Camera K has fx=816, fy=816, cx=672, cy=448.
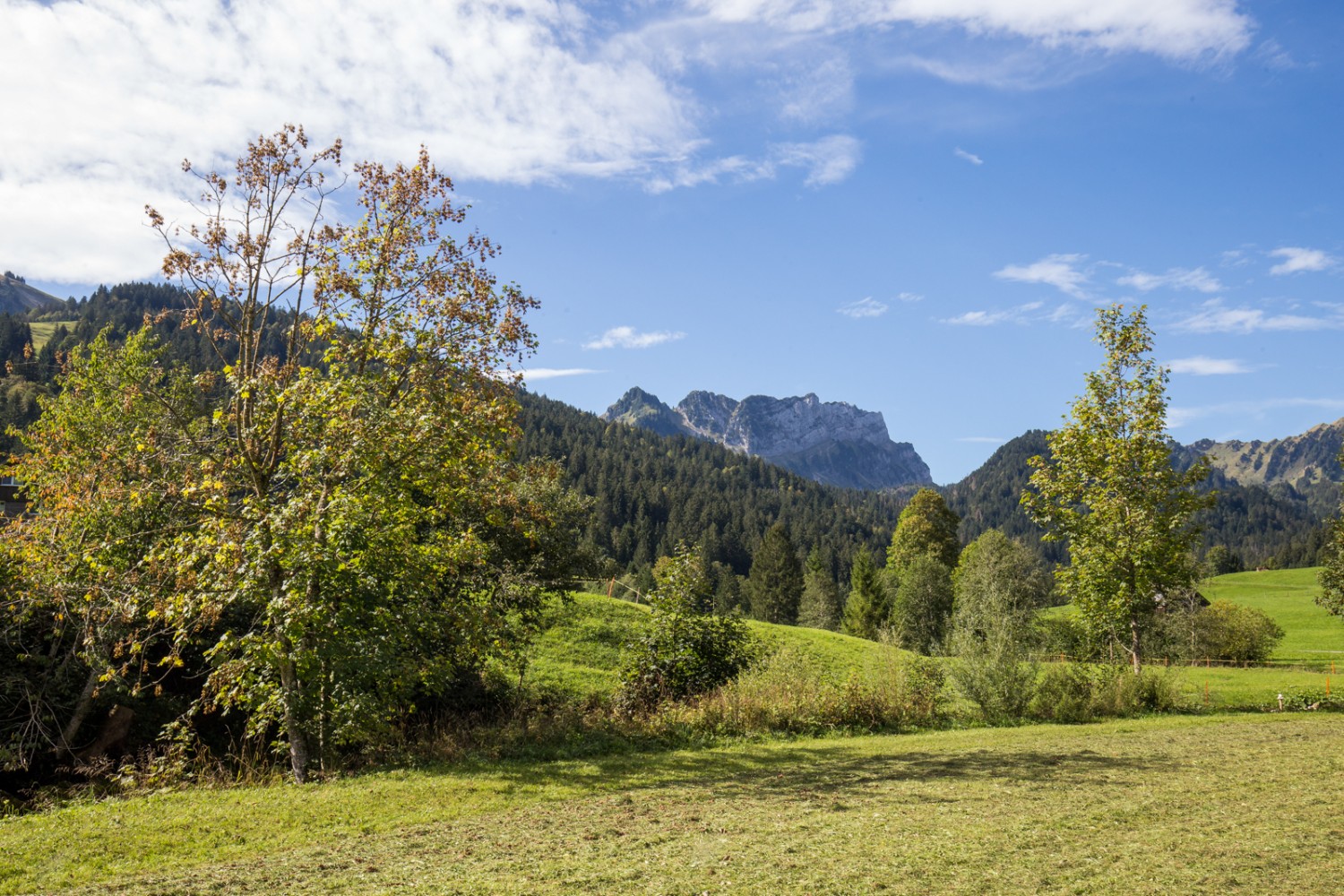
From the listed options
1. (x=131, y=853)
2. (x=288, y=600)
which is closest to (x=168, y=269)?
(x=288, y=600)

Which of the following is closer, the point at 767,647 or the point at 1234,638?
the point at 767,647

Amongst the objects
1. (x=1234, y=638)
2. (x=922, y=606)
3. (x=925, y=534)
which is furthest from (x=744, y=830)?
(x=925, y=534)

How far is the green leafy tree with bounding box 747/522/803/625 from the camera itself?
9244cm

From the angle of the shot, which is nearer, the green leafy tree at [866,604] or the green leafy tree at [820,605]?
the green leafy tree at [866,604]

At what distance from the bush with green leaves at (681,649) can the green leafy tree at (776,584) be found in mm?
72453

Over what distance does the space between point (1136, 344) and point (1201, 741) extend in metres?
12.7

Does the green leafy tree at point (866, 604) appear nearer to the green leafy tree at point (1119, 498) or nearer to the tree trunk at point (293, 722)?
the green leafy tree at point (1119, 498)

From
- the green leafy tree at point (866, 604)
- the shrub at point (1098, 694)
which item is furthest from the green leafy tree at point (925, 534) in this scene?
the shrub at point (1098, 694)

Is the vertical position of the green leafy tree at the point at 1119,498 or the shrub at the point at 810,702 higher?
the green leafy tree at the point at 1119,498

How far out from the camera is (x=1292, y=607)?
91438mm

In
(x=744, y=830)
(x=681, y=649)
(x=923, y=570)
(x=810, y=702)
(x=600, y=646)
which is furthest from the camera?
(x=923, y=570)

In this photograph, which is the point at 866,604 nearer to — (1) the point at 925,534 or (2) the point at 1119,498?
(1) the point at 925,534

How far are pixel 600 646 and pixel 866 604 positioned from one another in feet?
146

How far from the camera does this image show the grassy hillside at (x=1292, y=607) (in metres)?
65.5
